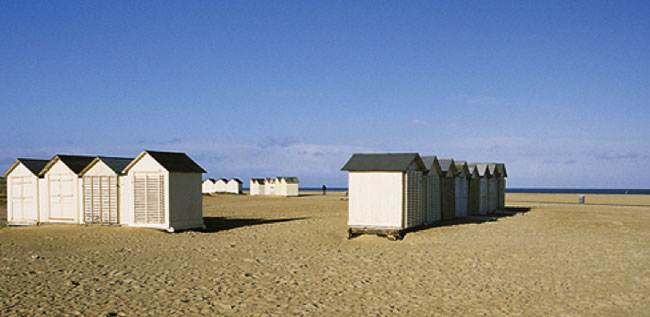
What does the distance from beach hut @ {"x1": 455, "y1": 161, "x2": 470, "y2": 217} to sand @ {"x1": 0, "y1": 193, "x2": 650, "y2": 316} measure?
18.5ft

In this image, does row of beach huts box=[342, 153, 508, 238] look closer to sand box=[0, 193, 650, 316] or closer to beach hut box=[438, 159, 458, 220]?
sand box=[0, 193, 650, 316]

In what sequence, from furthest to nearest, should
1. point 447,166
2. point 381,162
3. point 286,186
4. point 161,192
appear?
point 286,186 < point 447,166 < point 161,192 < point 381,162

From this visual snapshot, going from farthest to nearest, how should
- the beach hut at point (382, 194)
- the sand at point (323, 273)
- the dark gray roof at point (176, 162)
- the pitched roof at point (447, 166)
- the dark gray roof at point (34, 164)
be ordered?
the pitched roof at point (447, 166), the dark gray roof at point (34, 164), the dark gray roof at point (176, 162), the beach hut at point (382, 194), the sand at point (323, 273)

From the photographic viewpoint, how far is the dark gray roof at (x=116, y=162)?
19688mm

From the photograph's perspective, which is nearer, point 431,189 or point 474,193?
point 431,189

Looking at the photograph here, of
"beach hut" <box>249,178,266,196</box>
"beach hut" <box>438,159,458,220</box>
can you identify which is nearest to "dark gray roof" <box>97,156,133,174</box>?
"beach hut" <box>438,159,458,220</box>

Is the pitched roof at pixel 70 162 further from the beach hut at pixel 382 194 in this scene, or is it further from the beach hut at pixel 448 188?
the beach hut at pixel 448 188

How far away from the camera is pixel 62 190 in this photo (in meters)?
20.9

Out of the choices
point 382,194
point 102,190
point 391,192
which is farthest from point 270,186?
point 391,192

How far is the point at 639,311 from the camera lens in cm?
Result: 817

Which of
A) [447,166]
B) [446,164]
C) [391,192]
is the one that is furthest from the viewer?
[446,164]

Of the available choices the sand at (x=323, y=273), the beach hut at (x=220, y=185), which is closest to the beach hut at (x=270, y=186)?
the beach hut at (x=220, y=185)

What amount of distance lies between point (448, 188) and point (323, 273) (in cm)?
1248

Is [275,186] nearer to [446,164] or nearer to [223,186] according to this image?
[223,186]
